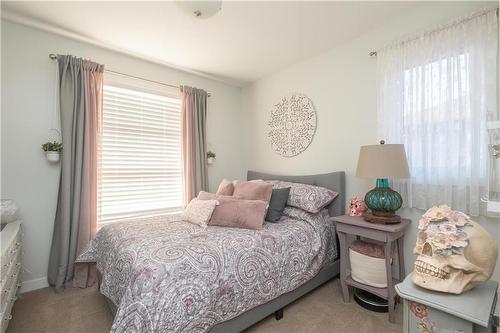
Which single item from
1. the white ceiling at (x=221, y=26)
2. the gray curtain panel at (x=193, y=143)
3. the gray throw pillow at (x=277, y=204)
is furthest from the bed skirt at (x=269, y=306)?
the white ceiling at (x=221, y=26)

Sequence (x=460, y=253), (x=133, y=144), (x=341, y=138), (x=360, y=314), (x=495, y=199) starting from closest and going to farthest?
(x=460, y=253), (x=495, y=199), (x=360, y=314), (x=341, y=138), (x=133, y=144)

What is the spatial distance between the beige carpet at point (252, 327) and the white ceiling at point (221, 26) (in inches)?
98.4

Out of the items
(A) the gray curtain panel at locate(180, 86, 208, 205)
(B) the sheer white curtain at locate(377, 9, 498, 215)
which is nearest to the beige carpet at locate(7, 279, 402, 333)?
(B) the sheer white curtain at locate(377, 9, 498, 215)

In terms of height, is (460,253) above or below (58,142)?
below

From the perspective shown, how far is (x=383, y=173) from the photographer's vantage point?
1.82 meters

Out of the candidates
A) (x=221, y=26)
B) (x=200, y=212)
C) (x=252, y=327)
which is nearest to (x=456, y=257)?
(x=252, y=327)

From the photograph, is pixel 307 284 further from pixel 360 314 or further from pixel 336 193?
pixel 336 193

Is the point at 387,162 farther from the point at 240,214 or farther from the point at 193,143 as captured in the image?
the point at 193,143

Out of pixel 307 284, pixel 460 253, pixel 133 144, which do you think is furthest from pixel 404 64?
pixel 133 144

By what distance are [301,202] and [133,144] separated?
2.07 m

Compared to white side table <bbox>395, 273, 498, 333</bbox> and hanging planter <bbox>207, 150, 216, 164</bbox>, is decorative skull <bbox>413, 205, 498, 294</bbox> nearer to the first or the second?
white side table <bbox>395, 273, 498, 333</bbox>

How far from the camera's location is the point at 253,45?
2.64m

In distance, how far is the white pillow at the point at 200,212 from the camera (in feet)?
7.02

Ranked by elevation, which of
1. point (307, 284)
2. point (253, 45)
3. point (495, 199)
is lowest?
point (307, 284)
